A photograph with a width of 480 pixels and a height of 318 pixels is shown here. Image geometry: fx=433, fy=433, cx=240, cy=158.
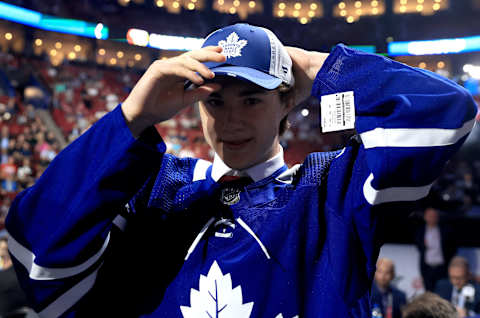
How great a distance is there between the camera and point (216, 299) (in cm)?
100

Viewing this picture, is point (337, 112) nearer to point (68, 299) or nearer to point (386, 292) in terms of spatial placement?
point (68, 299)

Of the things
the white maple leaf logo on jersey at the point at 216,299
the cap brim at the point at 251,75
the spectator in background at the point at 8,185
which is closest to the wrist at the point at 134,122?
the cap brim at the point at 251,75

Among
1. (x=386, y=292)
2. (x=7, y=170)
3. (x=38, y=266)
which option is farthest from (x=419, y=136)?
(x=7, y=170)

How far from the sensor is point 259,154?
1.12 meters

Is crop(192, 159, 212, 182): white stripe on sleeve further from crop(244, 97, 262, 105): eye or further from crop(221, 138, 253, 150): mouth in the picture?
crop(244, 97, 262, 105): eye

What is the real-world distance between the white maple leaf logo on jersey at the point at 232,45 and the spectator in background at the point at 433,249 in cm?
492

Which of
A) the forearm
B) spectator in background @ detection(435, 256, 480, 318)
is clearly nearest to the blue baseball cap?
the forearm

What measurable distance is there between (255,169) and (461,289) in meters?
3.20

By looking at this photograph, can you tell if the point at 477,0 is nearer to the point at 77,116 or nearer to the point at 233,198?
the point at 77,116

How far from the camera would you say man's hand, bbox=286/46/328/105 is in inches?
45.3

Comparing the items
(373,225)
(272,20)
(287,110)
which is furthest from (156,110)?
(272,20)

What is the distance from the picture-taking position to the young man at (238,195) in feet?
3.02

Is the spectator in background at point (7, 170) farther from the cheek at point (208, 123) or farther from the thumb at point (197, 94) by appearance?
the thumb at point (197, 94)

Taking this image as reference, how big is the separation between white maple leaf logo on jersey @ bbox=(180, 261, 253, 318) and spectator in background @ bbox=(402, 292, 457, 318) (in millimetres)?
1008
